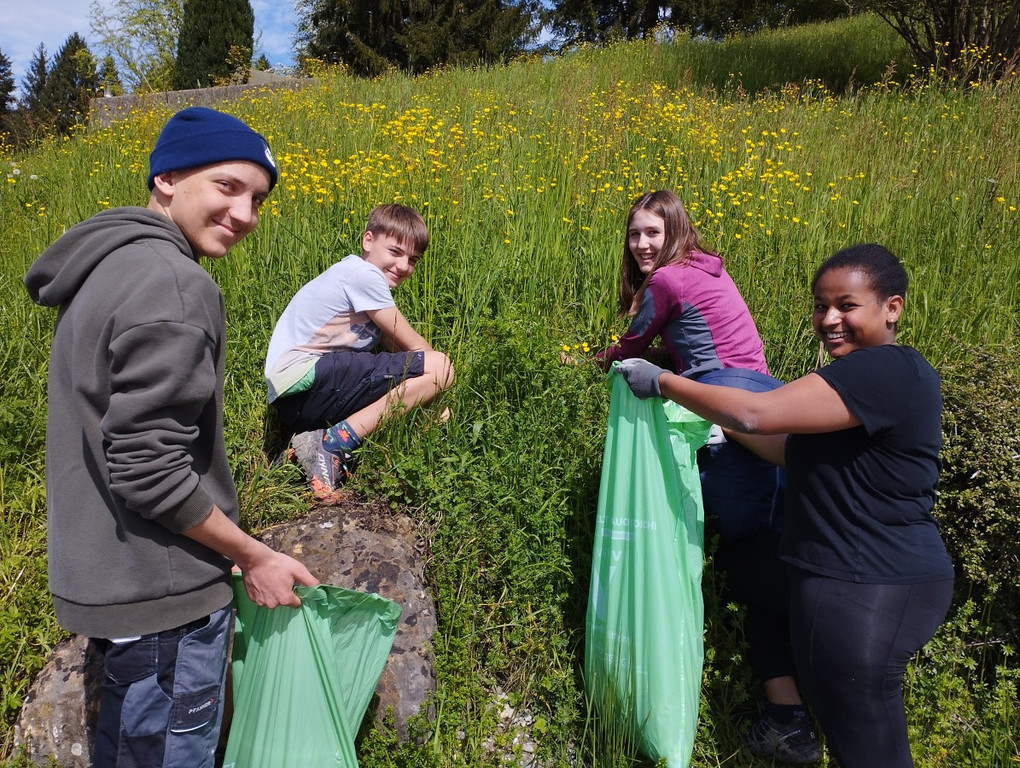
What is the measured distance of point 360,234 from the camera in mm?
3857

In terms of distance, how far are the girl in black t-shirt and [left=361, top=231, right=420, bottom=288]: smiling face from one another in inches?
68.2

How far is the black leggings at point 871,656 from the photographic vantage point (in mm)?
1851

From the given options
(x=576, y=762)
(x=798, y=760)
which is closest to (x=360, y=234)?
(x=576, y=762)

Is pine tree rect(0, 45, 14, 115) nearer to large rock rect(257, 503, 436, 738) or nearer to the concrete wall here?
the concrete wall

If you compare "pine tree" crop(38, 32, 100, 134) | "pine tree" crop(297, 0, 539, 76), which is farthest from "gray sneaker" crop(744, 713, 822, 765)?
"pine tree" crop(297, 0, 539, 76)

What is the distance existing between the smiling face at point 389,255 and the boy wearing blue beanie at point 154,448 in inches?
63.7

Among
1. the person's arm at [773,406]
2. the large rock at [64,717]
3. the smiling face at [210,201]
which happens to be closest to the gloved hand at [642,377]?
the person's arm at [773,406]

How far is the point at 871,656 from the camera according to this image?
1842 millimetres

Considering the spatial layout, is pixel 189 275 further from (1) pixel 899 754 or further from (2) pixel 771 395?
(1) pixel 899 754

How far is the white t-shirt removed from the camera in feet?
10.0

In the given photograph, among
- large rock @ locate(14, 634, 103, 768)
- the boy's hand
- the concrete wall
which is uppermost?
the concrete wall

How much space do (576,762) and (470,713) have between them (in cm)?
38

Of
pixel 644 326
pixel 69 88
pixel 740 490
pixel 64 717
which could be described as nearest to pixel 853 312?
pixel 740 490

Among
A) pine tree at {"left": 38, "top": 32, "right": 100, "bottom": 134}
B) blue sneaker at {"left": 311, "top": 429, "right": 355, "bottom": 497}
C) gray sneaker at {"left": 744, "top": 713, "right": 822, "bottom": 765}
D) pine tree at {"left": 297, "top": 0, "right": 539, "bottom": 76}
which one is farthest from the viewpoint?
pine tree at {"left": 297, "top": 0, "right": 539, "bottom": 76}
